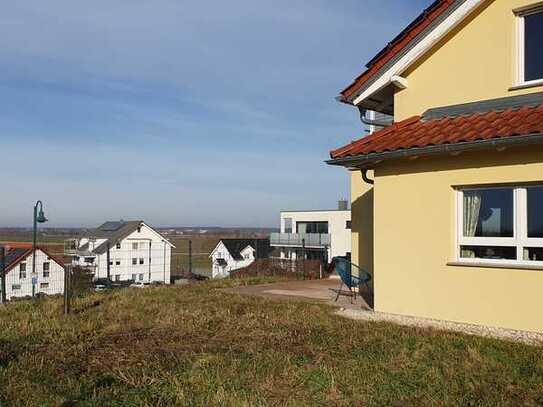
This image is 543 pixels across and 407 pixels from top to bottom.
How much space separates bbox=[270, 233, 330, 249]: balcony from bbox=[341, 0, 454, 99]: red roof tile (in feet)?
150

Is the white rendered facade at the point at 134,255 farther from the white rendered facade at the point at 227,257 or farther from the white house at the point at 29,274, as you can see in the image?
the white rendered facade at the point at 227,257

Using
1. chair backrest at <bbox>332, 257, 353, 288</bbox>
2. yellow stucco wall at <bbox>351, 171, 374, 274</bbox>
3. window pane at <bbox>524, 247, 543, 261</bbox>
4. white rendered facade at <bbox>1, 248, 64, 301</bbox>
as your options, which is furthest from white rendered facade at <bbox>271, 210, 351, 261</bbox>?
window pane at <bbox>524, 247, 543, 261</bbox>

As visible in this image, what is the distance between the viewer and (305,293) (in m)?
13.0

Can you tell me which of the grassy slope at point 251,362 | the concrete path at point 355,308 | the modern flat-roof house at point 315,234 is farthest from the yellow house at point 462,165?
the modern flat-roof house at point 315,234

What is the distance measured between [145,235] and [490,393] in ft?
206

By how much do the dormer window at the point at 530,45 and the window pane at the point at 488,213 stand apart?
195 centimetres

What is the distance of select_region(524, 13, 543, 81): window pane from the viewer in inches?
343

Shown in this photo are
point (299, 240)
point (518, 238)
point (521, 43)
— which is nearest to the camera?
point (518, 238)

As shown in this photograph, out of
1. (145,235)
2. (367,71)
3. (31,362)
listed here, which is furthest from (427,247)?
(145,235)

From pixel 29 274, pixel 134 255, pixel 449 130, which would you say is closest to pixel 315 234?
pixel 134 255

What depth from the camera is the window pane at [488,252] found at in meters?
8.16

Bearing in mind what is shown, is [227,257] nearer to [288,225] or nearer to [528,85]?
[288,225]

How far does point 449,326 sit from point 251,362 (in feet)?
11.8

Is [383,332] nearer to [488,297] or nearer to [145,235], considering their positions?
[488,297]
